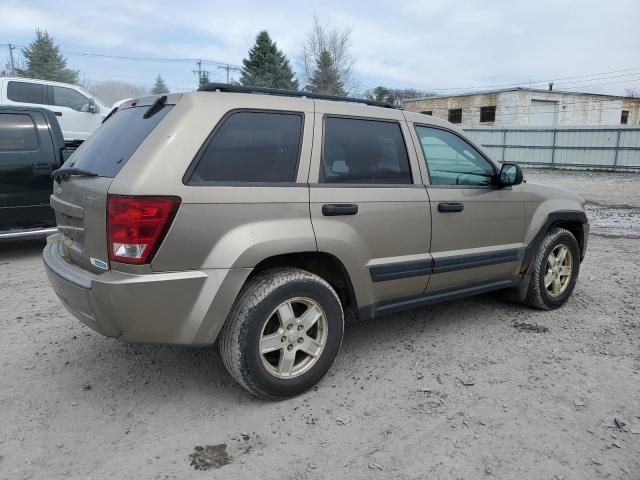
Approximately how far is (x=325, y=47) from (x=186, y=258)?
4333cm

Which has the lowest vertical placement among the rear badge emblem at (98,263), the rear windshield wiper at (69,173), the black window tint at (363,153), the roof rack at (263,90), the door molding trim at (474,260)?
the door molding trim at (474,260)

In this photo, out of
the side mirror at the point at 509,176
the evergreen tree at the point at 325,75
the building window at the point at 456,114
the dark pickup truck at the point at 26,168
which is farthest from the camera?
the evergreen tree at the point at 325,75

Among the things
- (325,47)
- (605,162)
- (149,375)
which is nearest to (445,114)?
(325,47)

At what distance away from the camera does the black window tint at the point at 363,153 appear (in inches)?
128

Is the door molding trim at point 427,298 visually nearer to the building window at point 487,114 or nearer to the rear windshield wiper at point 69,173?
the rear windshield wiper at point 69,173

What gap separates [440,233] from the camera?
3.70 meters

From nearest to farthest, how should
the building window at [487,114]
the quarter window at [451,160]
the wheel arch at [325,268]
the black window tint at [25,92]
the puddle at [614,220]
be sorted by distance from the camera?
the wheel arch at [325,268] → the quarter window at [451,160] → the puddle at [614,220] → the black window tint at [25,92] → the building window at [487,114]

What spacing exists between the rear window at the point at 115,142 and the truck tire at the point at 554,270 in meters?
3.43

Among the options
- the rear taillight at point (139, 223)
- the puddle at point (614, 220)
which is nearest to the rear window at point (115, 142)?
the rear taillight at point (139, 223)

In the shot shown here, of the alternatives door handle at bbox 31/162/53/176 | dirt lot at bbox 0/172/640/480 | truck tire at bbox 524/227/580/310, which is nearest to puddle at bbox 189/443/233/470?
dirt lot at bbox 0/172/640/480

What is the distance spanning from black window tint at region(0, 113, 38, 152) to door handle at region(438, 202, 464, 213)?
18.4 feet

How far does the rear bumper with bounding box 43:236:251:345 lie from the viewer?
2578 millimetres

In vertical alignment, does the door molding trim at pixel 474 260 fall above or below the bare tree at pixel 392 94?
below

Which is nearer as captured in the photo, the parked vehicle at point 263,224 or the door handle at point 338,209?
the parked vehicle at point 263,224
